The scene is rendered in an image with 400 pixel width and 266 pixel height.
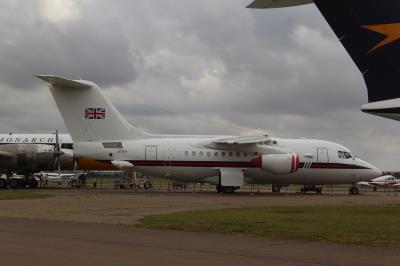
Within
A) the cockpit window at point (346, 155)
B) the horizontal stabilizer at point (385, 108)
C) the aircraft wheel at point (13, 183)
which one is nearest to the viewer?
the horizontal stabilizer at point (385, 108)

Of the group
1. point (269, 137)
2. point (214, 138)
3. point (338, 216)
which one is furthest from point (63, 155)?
point (338, 216)

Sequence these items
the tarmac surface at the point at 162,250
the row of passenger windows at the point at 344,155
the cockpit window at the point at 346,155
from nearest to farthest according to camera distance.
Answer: the tarmac surface at the point at 162,250 < the row of passenger windows at the point at 344,155 < the cockpit window at the point at 346,155

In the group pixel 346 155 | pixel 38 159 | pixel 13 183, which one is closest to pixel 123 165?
pixel 38 159

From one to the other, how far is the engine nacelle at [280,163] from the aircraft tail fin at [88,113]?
869cm

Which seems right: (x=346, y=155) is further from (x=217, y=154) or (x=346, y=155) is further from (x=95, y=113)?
(x=95, y=113)

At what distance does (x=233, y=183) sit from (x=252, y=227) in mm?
21197

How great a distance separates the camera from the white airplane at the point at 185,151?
34.3 m

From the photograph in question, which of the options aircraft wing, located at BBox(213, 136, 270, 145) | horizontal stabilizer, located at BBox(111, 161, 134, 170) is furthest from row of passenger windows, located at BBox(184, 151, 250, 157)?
horizontal stabilizer, located at BBox(111, 161, 134, 170)

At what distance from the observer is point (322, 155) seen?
35.8m

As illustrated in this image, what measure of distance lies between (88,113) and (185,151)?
6533mm

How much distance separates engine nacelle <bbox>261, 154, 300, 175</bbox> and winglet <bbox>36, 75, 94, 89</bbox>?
11924mm

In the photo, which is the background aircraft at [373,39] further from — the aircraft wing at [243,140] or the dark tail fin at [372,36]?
the aircraft wing at [243,140]

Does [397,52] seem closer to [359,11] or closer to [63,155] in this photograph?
[359,11]

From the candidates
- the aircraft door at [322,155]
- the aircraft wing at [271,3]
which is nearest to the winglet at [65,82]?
the aircraft door at [322,155]
